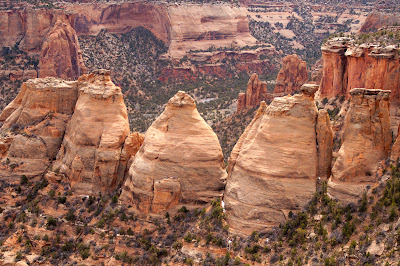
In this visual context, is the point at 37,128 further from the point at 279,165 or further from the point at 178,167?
the point at 279,165

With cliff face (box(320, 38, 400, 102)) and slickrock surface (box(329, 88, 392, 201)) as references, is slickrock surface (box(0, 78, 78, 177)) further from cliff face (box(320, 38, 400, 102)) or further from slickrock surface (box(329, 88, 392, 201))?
cliff face (box(320, 38, 400, 102))

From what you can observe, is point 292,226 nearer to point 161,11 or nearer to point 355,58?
point 355,58

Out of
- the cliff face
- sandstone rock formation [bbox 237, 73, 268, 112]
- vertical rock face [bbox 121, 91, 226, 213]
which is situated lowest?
sandstone rock formation [bbox 237, 73, 268, 112]

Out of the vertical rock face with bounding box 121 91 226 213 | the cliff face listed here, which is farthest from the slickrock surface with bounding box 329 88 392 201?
the cliff face

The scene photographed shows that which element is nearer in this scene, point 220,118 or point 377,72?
point 377,72

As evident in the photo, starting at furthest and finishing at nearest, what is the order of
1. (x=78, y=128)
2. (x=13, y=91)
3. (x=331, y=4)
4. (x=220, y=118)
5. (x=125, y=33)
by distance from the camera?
1. (x=331, y=4)
2. (x=125, y=33)
3. (x=13, y=91)
4. (x=220, y=118)
5. (x=78, y=128)

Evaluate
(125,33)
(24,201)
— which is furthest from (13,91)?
(24,201)
